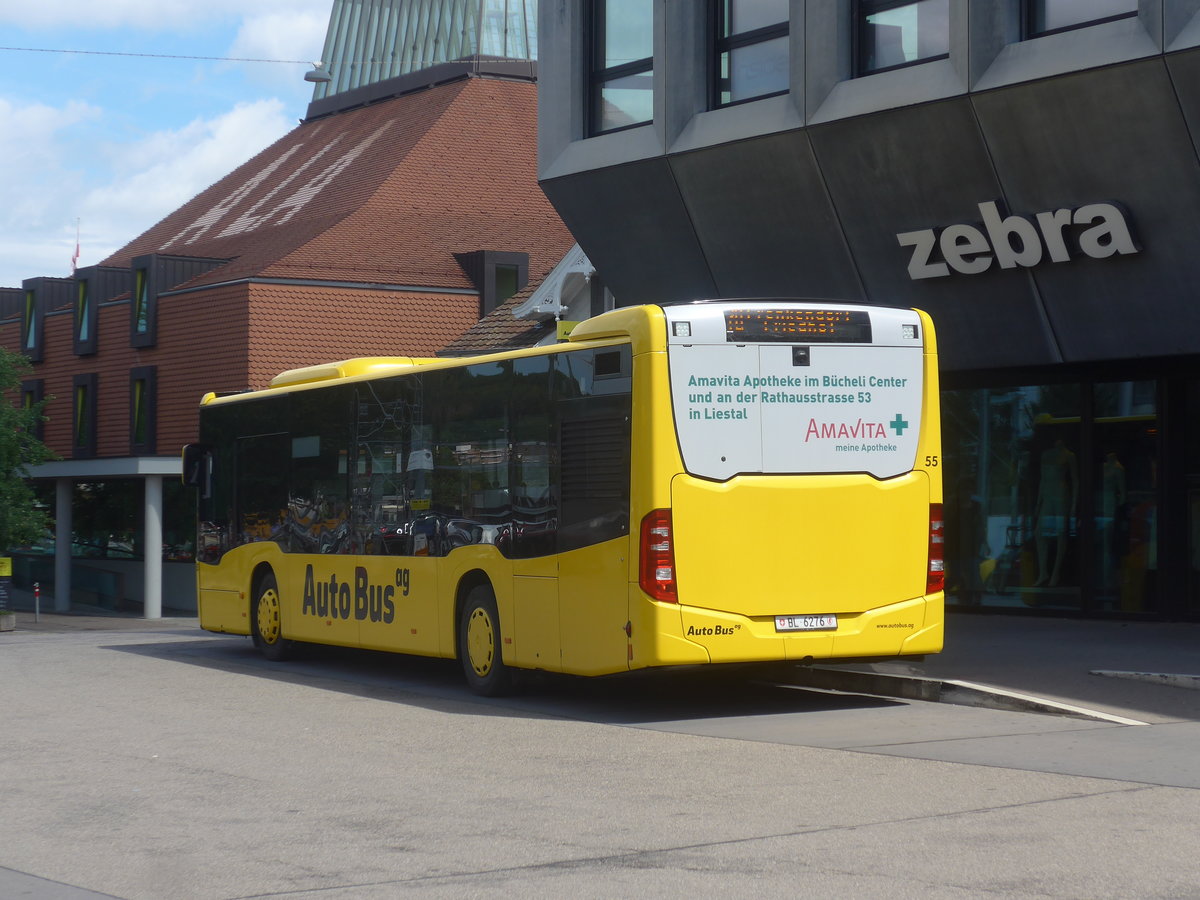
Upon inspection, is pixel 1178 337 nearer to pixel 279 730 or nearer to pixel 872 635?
pixel 872 635

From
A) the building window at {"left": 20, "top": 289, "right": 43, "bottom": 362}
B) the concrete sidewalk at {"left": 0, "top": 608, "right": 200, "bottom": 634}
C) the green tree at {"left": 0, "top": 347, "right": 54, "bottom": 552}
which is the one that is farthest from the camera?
the building window at {"left": 20, "top": 289, "right": 43, "bottom": 362}

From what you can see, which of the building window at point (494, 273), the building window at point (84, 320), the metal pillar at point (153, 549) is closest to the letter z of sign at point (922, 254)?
the building window at point (494, 273)

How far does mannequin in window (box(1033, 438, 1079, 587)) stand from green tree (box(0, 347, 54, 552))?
985 inches

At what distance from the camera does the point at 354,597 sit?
16438 mm

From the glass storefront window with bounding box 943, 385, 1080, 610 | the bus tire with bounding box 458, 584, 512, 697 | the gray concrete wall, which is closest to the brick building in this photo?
the gray concrete wall

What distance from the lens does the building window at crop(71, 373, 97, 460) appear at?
143 ft

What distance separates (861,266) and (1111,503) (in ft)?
12.5

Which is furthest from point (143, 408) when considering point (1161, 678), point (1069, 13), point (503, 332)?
point (1161, 678)

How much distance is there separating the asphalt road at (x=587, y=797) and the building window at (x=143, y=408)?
27269 mm

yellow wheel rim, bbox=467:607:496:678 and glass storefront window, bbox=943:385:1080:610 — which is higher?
glass storefront window, bbox=943:385:1080:610

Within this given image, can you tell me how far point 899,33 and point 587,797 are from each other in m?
11.1

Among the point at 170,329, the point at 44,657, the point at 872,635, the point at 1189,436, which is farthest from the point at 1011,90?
the point at 170,329

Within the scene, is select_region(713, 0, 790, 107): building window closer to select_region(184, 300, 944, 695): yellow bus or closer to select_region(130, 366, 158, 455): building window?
select_region(184, 300, 944, 695): yellow bus

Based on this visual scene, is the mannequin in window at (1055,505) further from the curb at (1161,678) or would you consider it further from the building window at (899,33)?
the curb at (1161,678)
